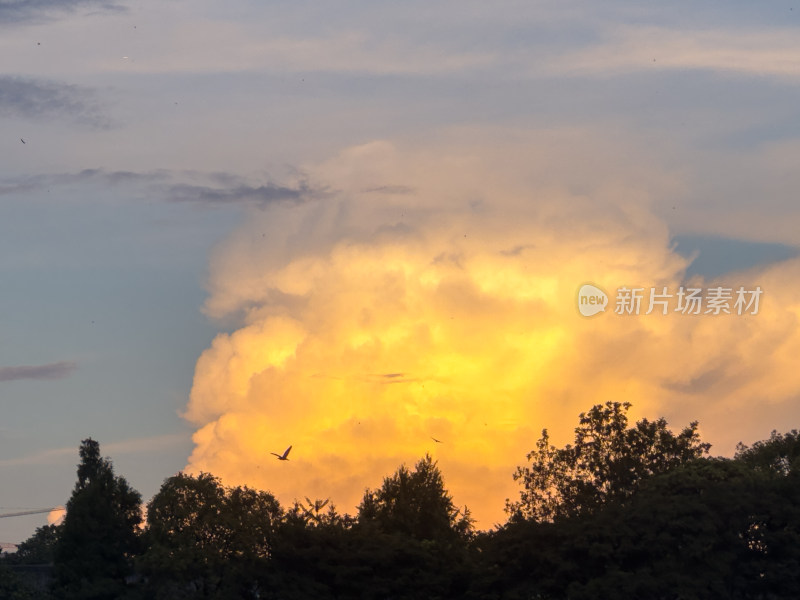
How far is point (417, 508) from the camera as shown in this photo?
249 feet

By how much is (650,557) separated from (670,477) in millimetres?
6188

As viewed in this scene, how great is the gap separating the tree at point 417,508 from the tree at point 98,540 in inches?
630

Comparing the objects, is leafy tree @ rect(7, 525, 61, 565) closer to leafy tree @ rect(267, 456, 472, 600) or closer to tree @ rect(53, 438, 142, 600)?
tree @ rect(53, 438, 142, 600)

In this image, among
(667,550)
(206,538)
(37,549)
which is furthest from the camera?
(37,549)

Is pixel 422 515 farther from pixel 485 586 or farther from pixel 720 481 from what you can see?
pixel 720 481

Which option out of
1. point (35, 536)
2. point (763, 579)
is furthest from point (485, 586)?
point (35, 536)

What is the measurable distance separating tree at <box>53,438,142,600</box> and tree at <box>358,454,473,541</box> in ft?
52.5

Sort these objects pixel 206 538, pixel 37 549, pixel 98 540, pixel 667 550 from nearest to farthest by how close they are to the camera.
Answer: pixel 667 550
pixel 206 538
pixel 98 540
pixel 37 549

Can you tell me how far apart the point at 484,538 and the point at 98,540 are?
27.3m

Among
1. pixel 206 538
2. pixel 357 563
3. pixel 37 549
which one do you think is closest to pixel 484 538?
pixel 357 563

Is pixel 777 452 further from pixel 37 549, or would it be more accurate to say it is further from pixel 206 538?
pixel 37 549

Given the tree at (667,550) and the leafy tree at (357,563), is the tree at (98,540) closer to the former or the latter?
the leafy tree at (357,563)

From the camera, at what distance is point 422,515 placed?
249 ft

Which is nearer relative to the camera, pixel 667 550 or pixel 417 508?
pixel 667 550
